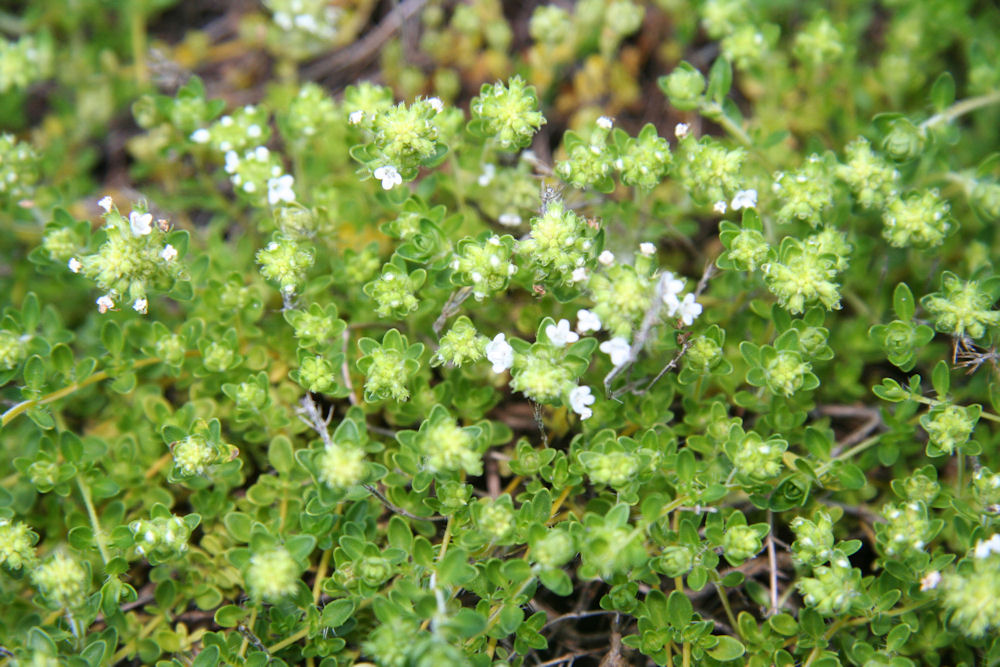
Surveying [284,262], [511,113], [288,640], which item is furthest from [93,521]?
[511,113]

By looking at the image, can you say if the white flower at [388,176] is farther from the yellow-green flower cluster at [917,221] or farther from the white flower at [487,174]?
the yellow-green flower cluster at [917,221]

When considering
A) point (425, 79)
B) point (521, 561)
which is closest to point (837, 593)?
point (521, 561)

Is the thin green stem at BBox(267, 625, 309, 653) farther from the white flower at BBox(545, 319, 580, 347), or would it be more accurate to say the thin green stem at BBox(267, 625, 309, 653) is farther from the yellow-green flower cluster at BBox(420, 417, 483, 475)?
the white flower at BBox(545, 319, 580, 347)

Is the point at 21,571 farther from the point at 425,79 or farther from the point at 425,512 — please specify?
the point at 425,79

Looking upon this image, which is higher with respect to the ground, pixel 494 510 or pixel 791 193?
pixel 791 193

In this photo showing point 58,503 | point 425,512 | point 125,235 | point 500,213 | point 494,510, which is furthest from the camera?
point 500,213

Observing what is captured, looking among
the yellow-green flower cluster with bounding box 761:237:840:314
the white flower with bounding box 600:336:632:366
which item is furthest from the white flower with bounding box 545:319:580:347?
the yellow-green flower cluster with bounding box 761:237:840:314
